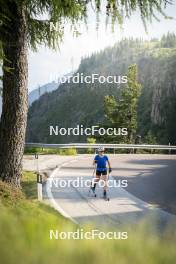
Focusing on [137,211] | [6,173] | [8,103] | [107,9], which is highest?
[107,9]

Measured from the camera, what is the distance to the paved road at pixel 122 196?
1265 centimetres

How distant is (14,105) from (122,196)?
6909mm

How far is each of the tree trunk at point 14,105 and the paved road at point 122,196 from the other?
2.15 metres

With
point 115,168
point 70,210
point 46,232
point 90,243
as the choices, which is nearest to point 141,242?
point 90,243

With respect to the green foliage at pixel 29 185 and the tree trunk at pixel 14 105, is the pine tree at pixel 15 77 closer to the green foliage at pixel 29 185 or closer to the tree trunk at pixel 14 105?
the tree trunk at pixel 14 105

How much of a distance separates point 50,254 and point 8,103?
28.1 feet

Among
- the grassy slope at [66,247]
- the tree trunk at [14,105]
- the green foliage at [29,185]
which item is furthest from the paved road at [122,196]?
the grassy slope at [66,247]

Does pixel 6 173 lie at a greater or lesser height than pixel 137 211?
greater

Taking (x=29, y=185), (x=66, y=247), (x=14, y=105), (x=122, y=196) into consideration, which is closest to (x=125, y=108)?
(x=29, y=185)

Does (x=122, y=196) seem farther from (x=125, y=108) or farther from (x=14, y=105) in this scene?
(x=125, y=108)

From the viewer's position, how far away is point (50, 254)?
1765 millimetres

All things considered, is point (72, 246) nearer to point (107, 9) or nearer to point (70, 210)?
point (107, 9)

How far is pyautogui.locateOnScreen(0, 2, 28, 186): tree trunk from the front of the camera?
10.0 metres

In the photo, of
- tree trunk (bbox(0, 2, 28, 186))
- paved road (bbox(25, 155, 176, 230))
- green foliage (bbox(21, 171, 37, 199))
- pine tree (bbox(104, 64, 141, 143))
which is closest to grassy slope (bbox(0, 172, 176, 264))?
paved road (bbox(25, 155, 176, 230))
